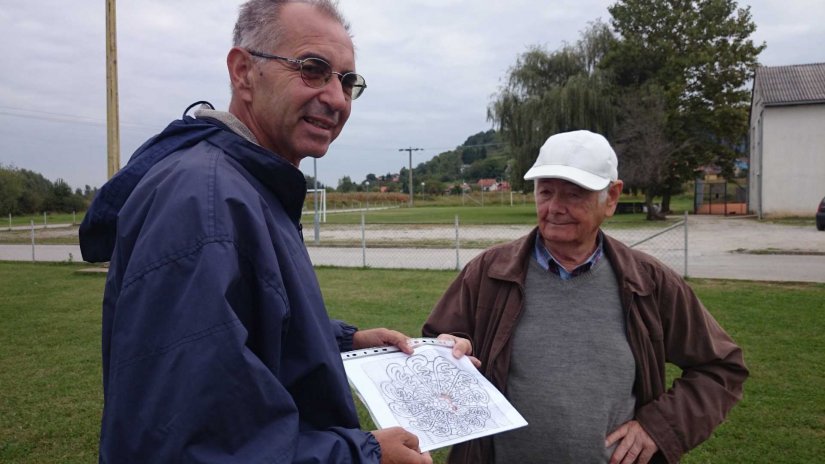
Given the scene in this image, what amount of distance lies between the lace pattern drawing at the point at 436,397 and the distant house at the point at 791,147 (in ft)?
119

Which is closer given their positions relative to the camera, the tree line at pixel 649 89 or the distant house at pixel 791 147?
the distant house at pixel 791 147

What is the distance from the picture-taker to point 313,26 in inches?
60.6

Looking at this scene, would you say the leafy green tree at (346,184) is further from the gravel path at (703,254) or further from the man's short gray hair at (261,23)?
the man's short gray hair at (261,23)

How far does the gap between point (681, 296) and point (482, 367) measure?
84cm

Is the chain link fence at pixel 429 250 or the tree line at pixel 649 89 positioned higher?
the tree line at pixel 649 89

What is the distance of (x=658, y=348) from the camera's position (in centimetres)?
235

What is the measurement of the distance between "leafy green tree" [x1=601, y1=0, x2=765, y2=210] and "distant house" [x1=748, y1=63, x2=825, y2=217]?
2.33m

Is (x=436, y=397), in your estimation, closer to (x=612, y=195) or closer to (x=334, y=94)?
(x=334, y=94)

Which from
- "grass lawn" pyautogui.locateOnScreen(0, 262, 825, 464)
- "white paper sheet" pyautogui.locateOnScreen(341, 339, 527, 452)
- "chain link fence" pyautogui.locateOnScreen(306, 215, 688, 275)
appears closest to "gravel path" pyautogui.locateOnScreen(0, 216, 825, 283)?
"chain link fence" pyautogui.locateOnScreen(306, 215, 688, 275)

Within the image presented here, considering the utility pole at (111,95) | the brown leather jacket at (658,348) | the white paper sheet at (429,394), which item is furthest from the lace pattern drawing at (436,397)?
the utility pole at (111,95)

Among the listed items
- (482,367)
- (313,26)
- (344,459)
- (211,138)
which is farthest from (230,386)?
(482,367)

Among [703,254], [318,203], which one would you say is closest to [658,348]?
[703,254]

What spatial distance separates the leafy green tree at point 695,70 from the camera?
3594 cm

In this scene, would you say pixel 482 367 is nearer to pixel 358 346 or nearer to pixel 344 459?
pixel 358 346
